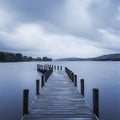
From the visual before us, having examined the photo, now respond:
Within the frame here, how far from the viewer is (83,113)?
7.95 metres

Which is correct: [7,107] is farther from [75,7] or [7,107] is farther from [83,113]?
[75,7]

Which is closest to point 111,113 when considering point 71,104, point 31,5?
point 71,104

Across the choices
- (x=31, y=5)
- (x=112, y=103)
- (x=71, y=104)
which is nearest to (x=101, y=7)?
(x=31, y=5)

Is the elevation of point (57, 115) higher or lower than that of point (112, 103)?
higher

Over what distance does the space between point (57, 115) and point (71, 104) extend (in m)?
1.88

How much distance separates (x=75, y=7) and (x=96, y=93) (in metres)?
13.6

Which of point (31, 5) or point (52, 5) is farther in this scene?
point (31, 5)

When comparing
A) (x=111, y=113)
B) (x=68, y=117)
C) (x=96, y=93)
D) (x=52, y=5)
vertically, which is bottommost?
(x=111, y=113)

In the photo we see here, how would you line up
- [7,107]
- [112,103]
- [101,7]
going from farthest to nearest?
1. [101,7]
2. [112,103]
3. [7,107]

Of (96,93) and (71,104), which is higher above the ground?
(96,93)

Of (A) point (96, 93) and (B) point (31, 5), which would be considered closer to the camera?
(A) point (96, 93)

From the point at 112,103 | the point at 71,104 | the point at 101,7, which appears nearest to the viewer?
the point at 71,104

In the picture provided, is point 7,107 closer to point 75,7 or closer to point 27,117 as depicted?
point 27,117

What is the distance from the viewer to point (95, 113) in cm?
794
